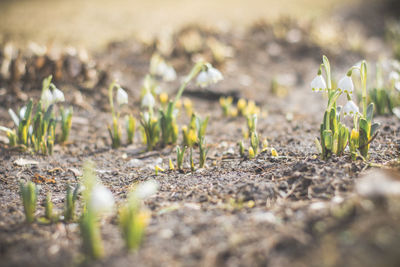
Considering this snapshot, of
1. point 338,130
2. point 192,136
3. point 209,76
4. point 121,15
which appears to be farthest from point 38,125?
point 121,15

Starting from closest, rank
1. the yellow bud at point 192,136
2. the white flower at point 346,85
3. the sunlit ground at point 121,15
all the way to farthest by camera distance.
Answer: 1. the white flower at point 346,85
2. the yellow bud at point 192,136
3. the sunlit ground at point 121,15

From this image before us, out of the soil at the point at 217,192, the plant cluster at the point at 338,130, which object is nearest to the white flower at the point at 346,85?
the plant cluster at the point at 338,130

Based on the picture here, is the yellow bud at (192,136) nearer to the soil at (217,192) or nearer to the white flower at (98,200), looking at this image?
the soil at (217,192)

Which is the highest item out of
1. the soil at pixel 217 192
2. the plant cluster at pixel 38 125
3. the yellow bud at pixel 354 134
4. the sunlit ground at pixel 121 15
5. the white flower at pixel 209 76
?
the sunlit ground at pixel 121 15

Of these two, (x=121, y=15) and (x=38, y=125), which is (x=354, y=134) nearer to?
(x=38, y=125)

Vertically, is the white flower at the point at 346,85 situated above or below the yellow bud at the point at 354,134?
above

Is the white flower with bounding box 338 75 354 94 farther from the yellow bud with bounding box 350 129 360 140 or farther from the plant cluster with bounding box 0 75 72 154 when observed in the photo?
the plant cluster with bounding box 0 75 72 154

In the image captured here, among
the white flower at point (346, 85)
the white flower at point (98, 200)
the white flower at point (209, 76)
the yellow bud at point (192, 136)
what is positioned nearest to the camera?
the white flower at point (98, 200)
